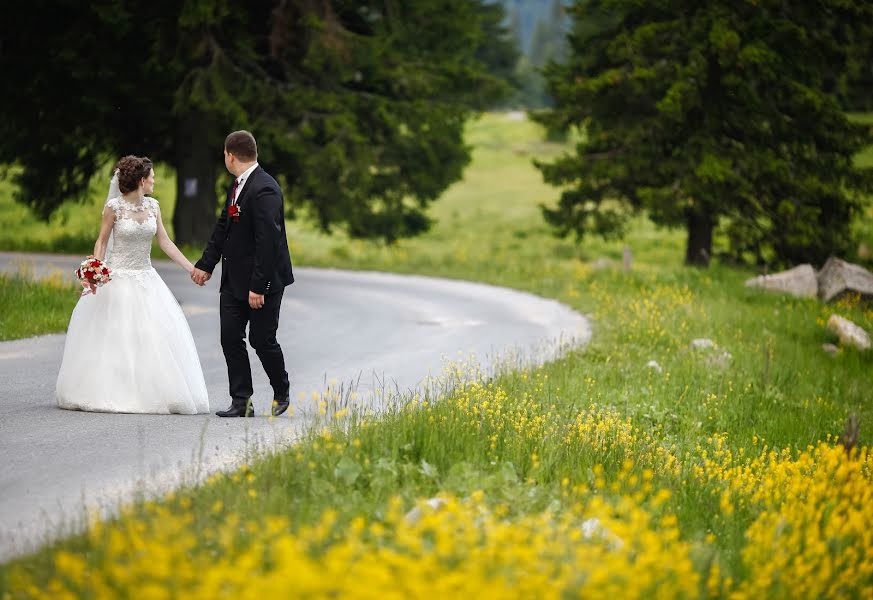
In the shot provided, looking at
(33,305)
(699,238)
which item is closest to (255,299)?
(33,305)

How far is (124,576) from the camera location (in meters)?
3.51

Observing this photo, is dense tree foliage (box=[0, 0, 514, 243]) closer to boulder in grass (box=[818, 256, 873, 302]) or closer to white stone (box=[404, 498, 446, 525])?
boulder in grass (box=[818, 256, 873, 302])

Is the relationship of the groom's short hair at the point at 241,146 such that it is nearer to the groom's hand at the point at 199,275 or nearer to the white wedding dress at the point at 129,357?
the groom's hand at the point at 199,275

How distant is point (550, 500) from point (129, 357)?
3896mm

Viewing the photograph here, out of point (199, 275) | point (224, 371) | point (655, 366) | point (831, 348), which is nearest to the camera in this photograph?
point (199, 275)

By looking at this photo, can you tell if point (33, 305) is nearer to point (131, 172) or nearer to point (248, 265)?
point (131, 172)

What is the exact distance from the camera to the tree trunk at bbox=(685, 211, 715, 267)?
22.5m

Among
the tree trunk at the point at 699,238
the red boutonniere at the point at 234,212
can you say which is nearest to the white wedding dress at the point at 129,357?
the red boutonniere at the point at 234,212

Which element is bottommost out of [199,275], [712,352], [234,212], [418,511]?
[418,511]

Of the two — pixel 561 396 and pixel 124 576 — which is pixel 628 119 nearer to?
pixel 561 396

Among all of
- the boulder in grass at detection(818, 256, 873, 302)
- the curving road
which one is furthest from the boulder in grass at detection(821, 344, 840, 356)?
the boulder in grass at detection(818, 256, 873, 302)

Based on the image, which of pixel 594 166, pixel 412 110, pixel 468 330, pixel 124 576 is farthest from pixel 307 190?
pixel 124 576

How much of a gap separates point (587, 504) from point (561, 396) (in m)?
3.06

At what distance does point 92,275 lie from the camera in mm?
7449
